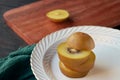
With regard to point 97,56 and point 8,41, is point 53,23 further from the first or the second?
point 8,41

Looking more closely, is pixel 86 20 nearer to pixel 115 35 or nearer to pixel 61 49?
pixel 115 35

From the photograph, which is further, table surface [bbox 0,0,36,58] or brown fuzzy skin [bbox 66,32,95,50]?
table surface [bbox 0,0,36,58]

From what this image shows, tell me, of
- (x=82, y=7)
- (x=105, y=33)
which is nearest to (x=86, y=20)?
(x=82, y=7)

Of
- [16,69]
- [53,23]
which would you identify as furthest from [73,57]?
[53,23]

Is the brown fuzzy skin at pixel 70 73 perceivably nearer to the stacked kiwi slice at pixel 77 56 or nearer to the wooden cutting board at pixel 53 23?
the stacked kiwi slice at pixel 77 56

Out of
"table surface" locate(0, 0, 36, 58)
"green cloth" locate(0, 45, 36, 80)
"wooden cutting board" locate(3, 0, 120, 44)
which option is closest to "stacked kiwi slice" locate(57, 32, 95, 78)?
"green cloth" locate(0, 45, 36, 80)

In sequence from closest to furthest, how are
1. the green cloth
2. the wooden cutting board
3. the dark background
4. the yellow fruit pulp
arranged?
the yellow fruit pulp < the green cloth < the wooden cutting board < the dark background

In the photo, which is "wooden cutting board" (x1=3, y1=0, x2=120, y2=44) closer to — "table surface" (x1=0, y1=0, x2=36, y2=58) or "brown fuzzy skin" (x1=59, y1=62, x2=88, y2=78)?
"brown fuzzy skin" (x1=59, y1=62, x2=88, y2=78)
